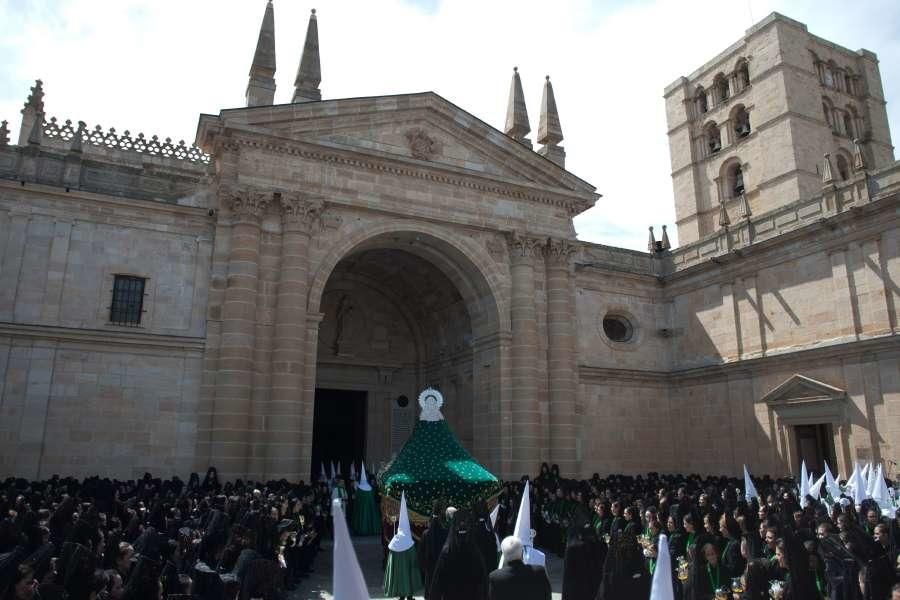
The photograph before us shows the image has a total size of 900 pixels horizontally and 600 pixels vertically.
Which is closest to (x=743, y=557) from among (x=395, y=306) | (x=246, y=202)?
(x=246, y=202)

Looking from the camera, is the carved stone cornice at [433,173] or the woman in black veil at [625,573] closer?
the woman in black veil at [625,573]

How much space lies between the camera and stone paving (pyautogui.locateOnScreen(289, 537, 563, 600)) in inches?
448

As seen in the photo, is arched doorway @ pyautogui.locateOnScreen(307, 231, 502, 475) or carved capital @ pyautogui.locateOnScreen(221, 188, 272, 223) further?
arched doorway @ pyautogui.locateOnScreen(307, 231, 502, 475)

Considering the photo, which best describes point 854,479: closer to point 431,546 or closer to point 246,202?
point 431,546

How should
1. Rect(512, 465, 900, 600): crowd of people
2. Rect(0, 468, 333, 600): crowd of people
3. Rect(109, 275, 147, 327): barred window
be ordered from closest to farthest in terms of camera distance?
Rect(0, 468, 333, 600): crowd of people, Rect(512, 465, 900, 600): crowd of people, Rect(109, 275, 147, 327): barred window

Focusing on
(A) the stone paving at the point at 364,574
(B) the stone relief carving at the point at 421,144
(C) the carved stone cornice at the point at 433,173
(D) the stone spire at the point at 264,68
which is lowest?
(A) the stone paving at the point at 364,574

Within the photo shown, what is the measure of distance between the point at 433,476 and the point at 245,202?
9.66m

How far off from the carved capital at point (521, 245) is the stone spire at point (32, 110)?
48.5ft

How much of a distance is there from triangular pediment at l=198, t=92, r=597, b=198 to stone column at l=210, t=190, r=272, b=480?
2351mm

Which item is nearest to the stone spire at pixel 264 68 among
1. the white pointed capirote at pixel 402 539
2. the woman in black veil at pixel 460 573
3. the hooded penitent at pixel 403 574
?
the hooded penitent at pixel 403 574

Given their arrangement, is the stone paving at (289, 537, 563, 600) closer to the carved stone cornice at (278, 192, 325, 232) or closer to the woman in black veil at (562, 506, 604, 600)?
the woman in black veil at (562, 506, 604, 600)

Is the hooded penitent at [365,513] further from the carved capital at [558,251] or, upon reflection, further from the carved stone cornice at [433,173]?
the carved capital at [558,251]

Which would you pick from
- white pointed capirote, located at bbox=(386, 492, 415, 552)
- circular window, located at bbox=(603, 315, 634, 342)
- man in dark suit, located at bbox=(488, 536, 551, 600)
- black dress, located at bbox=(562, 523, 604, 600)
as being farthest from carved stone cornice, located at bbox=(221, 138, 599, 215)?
man in dark suit, located at bbox=(488, 536, 551, 600)

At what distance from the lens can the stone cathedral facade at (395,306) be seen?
57.9ft
